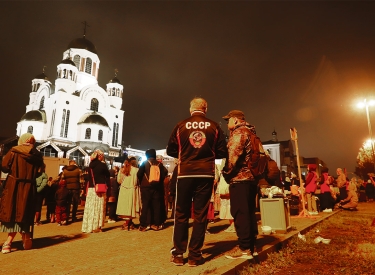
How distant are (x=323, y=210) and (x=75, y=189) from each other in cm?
985

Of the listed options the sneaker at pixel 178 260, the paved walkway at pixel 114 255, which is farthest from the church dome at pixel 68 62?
the sneaker at pixel 178 260

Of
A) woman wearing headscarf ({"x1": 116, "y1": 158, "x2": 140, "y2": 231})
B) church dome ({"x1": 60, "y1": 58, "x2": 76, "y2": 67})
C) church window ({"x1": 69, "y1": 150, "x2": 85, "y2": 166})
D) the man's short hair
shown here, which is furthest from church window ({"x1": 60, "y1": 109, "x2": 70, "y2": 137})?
the man's short hair

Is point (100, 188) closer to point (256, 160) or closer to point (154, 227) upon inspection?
point (154, 227)

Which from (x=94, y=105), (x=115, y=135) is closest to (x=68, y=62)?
(x=94, y=105)

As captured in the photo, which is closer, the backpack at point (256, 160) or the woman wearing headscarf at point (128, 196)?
the backpack at point (256, 160)

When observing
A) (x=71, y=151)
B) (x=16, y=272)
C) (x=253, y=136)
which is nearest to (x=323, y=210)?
(x=253, y=136)

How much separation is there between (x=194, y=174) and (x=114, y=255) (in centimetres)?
184

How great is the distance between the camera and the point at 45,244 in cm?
511

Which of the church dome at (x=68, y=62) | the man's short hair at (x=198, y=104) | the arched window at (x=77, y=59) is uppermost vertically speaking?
the arched window at (x=77, y=59)

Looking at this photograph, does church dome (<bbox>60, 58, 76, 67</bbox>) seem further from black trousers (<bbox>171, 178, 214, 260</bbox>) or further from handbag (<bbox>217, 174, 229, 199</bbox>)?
black trousers (<bbox>171, 178, 214, 260</bbox>)

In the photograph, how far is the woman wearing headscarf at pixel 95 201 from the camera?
6.36m

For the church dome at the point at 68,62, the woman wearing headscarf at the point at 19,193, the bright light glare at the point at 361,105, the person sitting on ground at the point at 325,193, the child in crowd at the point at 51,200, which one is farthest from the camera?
the church dome at the point at 68,62

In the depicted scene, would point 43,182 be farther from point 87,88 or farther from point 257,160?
→ point 87,88

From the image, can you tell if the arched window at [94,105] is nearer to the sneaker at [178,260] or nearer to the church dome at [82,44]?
the church dome at [82,44]
